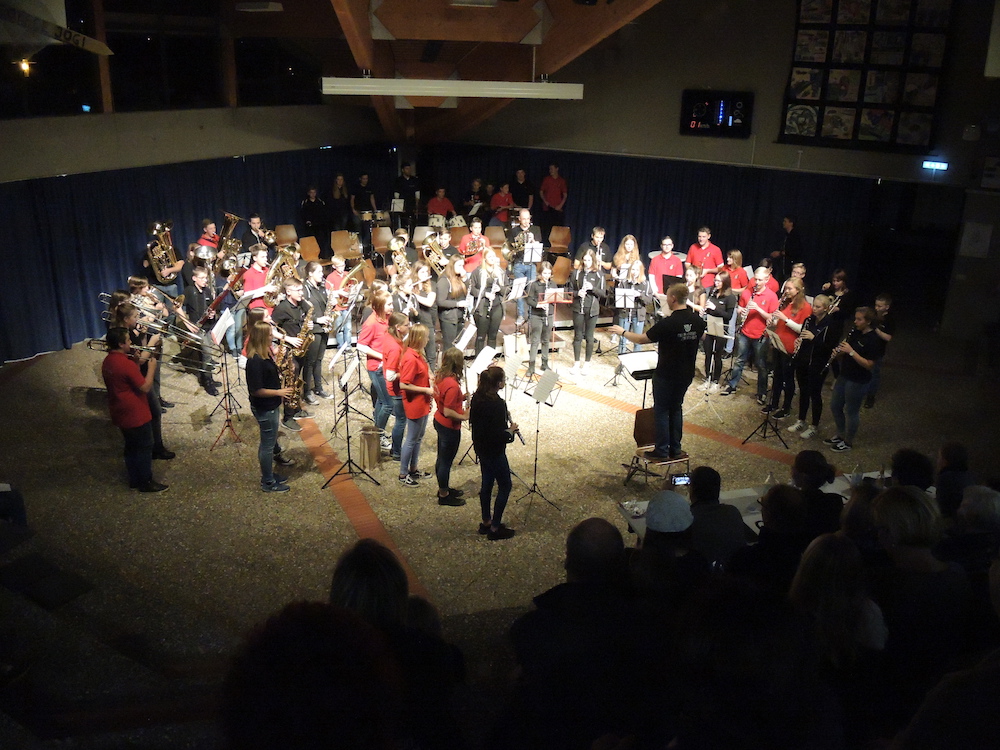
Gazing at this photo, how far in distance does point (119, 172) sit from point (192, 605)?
8857 mm

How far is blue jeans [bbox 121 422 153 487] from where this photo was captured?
23.9ft

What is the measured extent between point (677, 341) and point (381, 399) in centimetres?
306

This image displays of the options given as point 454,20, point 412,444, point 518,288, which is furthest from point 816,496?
point 454,20

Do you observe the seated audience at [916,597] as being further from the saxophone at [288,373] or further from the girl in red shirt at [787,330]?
the saxophone at [288,373]

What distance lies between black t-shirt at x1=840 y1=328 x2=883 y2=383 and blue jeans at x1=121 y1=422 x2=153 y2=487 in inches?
274

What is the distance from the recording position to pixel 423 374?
7.46 metres

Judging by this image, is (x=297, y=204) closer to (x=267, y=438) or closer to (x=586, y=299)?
(x=586, y=299)

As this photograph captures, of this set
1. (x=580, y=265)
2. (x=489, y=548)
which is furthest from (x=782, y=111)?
(x=489, y=548)

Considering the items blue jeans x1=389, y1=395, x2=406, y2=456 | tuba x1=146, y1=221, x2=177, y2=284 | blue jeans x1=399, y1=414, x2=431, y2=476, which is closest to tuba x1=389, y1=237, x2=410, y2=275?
blue jeans x1=389, y1=395, x2=406, y2=456

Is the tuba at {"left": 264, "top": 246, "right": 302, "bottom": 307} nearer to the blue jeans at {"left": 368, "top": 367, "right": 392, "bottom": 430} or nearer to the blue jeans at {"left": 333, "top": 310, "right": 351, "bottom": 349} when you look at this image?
the blue jeans at {"left": 333, "top": 310, "right": 351, "bottom": 349}

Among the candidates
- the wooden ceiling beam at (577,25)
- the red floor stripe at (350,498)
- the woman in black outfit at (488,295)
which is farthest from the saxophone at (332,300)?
the wooden ceiling beam at (577,25)

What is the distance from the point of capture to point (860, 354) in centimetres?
838

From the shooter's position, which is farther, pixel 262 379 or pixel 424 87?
pixel 424 87

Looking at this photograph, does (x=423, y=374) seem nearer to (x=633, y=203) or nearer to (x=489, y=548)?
(x=489, y=548)
